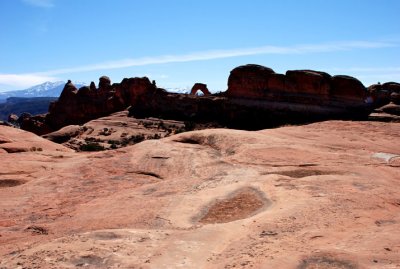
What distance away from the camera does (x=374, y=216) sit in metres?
9.83

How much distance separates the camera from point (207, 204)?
1121cm

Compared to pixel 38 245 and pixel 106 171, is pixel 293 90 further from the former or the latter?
pixel 38 245

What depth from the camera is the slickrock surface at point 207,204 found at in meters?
7.68

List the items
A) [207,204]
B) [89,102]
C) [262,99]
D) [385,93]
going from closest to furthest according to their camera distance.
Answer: [207,204], [385,93], [262,99], [89,102]

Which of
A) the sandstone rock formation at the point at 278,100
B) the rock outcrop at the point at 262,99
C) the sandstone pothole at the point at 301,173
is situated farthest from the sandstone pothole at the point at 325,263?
the sandstone rock formation at the point at 278,100

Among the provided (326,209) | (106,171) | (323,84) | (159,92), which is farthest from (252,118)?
(326,209)

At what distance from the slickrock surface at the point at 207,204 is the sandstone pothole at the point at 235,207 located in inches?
1.2

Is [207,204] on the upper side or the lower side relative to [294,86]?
lower

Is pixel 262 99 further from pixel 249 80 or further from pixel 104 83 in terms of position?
pixel 104 83

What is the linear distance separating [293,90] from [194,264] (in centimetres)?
3575

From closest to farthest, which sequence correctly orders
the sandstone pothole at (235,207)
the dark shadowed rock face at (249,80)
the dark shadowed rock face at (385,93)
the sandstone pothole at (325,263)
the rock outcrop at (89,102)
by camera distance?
the sandstone pothole at (325,263) → the sandstone pothole at (235,207) → the dark shadowed rock face at (385,93) → the dark shadowed rock face at (249,80) → the rock outcrop at (89,102)

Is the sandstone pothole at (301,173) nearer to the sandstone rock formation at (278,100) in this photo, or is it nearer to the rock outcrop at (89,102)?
the sandstone rock formation at (278,100)

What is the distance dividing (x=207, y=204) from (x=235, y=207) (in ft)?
2.51

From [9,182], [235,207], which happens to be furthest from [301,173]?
[9,182]
